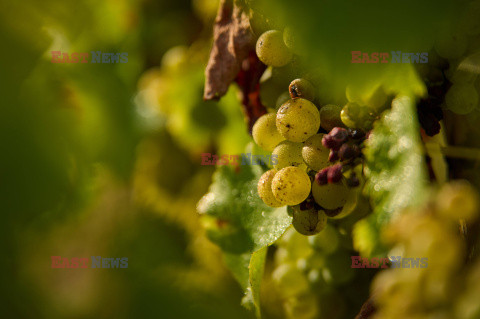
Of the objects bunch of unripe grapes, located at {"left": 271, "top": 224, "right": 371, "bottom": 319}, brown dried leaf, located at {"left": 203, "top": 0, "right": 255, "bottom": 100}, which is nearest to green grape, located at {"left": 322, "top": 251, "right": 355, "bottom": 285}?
bunch of unripe grapes, located at {"left": 271, "top": 224, "right": 371, "bottom": 319}

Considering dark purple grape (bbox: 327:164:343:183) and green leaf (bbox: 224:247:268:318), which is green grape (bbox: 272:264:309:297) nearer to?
green leaf (bbox: 224:247:268:318)

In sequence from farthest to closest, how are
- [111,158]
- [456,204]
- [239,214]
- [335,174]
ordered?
[111,158]
[239,214]
[335,174]
[456,204]

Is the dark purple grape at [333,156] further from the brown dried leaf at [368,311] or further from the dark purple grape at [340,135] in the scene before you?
the brown dried leaf at [368,311]

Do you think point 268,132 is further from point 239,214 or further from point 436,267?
point 436,267

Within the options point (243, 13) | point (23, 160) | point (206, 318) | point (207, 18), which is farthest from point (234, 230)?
point (207, 18)

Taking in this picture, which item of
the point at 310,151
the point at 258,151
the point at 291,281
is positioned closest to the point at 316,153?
the point at 310,151

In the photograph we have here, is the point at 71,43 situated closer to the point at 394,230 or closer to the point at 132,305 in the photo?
the point at 132,305

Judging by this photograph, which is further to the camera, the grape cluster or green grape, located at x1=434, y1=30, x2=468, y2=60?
green grape, located at x1=434, y1=30, x2=468, y2=60

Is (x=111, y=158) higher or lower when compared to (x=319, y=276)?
higher
